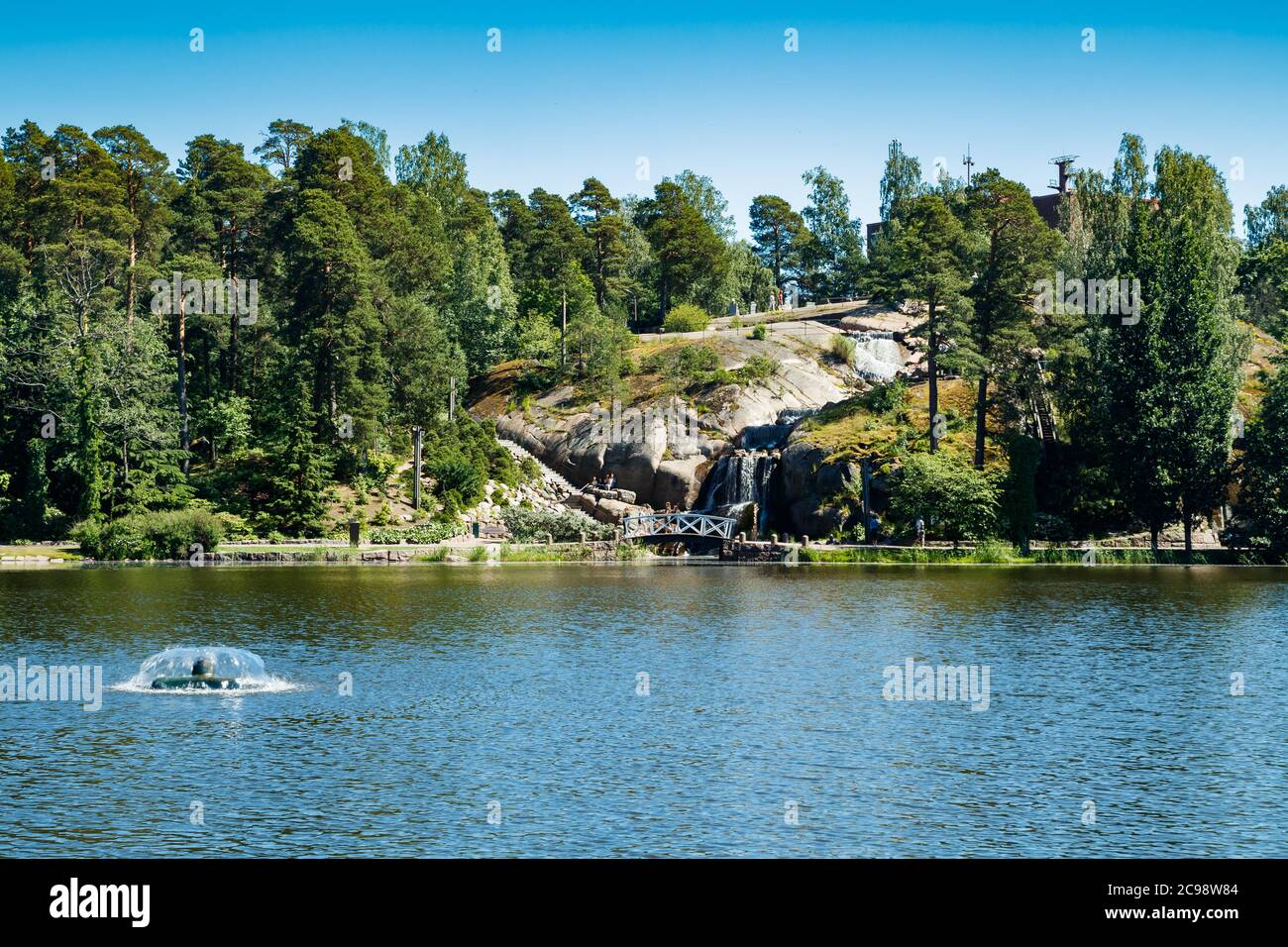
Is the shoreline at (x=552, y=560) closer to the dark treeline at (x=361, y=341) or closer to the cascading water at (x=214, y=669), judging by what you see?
the dark treeline at (x=361, y=341)

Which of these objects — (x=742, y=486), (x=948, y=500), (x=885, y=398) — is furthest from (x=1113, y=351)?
(x=742, y=486)

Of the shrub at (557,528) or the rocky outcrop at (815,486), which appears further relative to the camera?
the shrub at (557,528)

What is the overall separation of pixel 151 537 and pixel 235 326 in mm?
21394

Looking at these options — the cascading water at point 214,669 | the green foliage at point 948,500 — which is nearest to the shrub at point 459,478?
the green foliage at point 948,500

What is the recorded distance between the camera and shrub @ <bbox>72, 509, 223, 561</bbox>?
6831 centimetres

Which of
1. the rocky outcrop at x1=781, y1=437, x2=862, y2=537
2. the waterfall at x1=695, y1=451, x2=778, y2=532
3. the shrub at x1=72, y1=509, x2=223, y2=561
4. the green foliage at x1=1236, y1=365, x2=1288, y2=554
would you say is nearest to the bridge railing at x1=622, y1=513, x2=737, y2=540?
the waterfall at x1=695, y1=451, x2=778, y2=532

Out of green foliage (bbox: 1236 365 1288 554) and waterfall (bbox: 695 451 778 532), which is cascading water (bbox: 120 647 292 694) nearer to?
waterfall (bbox: 695 451 778 532)

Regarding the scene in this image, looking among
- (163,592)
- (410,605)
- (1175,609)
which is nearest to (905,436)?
(1175,609)

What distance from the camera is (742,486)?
78.2 m

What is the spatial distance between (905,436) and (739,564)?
13.2 meters

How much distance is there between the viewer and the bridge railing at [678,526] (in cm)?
7594

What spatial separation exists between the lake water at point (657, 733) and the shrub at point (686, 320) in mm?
55441

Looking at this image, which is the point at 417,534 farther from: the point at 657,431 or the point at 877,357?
the point at 877,357
